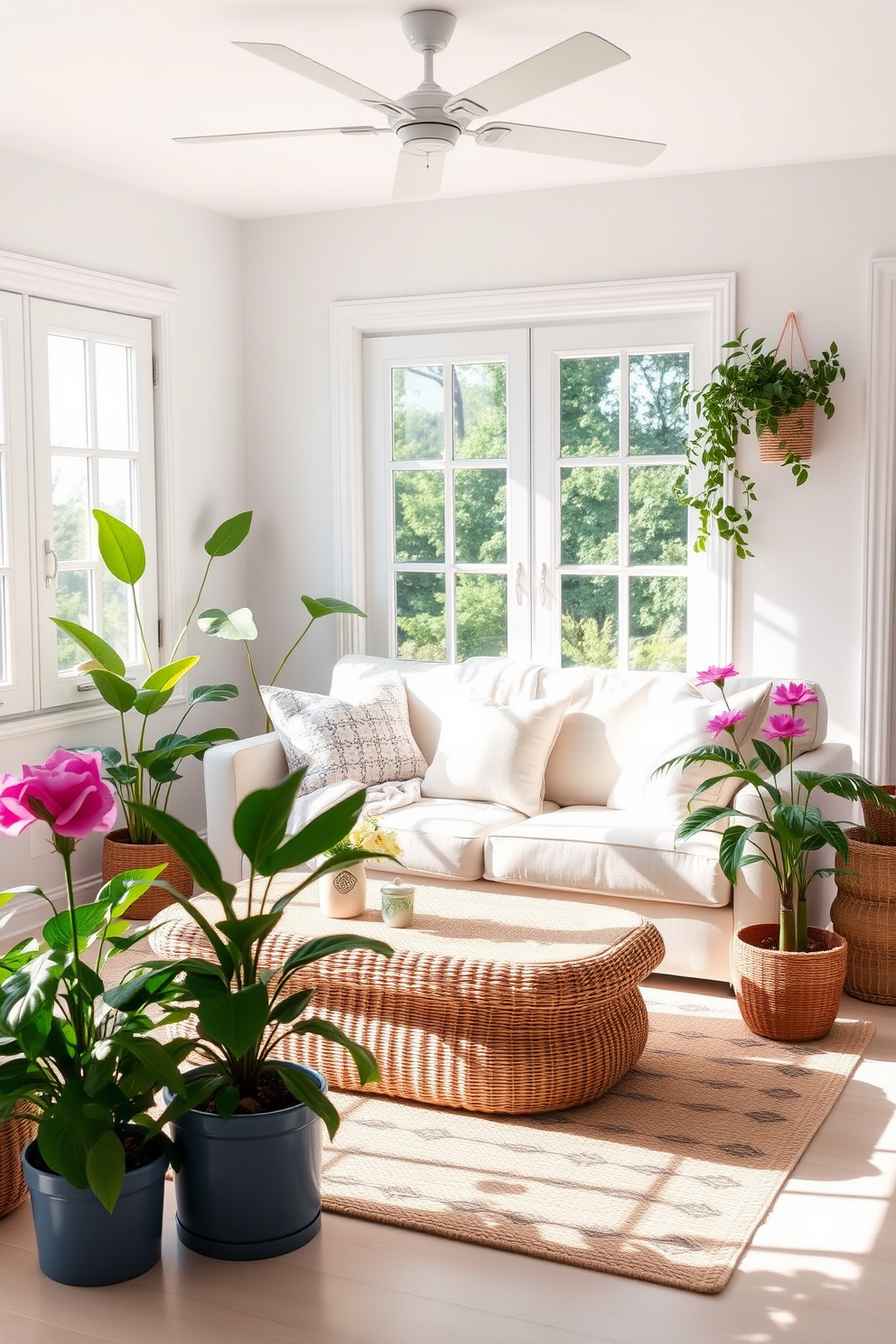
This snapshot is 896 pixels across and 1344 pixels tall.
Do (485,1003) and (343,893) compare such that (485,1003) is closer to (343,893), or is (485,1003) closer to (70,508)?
(343,893)

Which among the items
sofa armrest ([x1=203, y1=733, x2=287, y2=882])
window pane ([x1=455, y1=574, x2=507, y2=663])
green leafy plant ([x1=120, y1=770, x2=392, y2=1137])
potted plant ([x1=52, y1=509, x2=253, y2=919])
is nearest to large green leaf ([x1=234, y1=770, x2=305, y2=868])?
green leafy plant ([x1=120, y1=770, x2=392, y2=1137])

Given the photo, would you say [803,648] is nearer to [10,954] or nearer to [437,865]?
[437,865]

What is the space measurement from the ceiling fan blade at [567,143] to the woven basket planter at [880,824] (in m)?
1.91

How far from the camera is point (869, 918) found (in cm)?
372

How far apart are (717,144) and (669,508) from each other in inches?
49.9

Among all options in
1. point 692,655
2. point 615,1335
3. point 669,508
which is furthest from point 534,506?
point 615,1335

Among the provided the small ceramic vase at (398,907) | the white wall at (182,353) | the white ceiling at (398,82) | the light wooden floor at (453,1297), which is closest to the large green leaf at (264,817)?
the light wooden floor at (453,1297)

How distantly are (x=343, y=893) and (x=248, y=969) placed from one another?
974 mm

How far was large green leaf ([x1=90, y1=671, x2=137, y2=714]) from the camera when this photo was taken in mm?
4230

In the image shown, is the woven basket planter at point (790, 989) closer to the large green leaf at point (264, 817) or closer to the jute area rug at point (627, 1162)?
the jute area rug at point (627, 1162)

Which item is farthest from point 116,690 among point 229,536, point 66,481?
point 229,536

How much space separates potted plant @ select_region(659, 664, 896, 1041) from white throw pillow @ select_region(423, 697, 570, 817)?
31.2 inches

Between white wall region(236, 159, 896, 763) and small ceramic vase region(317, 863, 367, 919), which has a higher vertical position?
white wall region(236, 159, 896, 763)

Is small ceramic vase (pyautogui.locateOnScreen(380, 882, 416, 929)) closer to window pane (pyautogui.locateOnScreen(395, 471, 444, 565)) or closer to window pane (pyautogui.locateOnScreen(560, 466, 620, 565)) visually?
window pane (pyautogui.locateOnScreen(560, 466, 620, 565))
